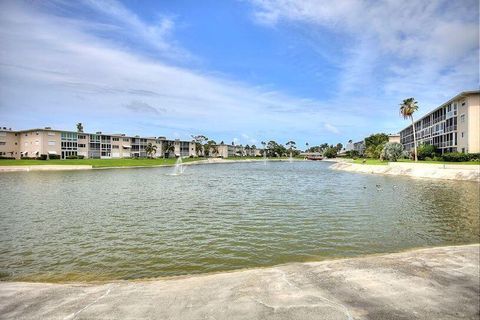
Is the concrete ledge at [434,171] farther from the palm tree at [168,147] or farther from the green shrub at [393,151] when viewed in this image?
the palm tree at [168,147]

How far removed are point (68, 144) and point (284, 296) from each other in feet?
411

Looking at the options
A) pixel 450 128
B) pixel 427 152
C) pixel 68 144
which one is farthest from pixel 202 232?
pixel 68 144

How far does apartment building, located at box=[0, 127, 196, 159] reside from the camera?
4166 inches

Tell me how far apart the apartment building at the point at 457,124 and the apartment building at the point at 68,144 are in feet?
379

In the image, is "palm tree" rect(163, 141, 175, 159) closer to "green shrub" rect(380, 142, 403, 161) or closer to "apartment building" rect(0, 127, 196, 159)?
"apartment building" rect(0, 127, 196, 159)

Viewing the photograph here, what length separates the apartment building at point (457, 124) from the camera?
2466 inches

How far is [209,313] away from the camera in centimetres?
676

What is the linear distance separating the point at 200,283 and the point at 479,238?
48.3 feet

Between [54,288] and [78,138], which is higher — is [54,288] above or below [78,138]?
below

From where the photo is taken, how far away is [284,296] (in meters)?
7.46

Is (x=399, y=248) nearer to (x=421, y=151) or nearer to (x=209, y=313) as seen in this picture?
(x=209, y=313)

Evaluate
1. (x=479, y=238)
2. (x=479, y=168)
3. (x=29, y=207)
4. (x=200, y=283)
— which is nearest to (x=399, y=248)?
(x=479, y=238)

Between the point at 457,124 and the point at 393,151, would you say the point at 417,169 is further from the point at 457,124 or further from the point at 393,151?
the point at 393,151

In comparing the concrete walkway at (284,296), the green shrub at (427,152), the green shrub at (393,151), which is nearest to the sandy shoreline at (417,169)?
the green shrub at (393,151)
